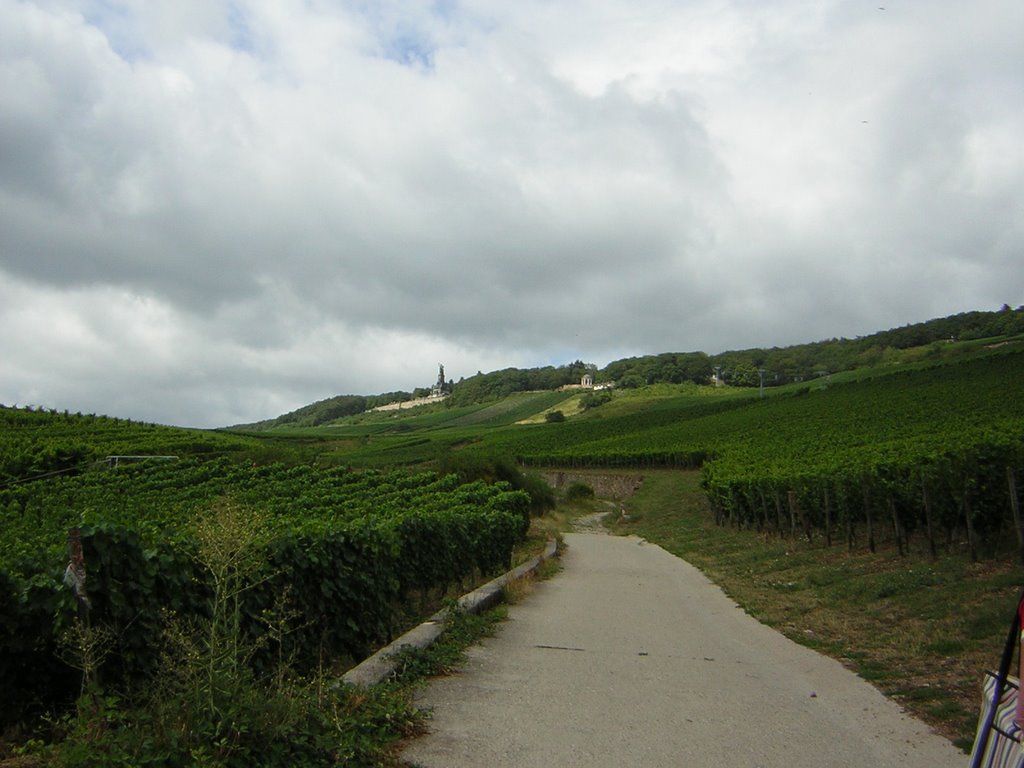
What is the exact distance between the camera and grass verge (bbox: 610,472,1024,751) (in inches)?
296

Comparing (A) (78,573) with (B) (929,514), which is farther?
(B) (929,514)

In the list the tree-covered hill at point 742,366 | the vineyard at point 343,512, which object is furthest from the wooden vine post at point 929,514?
the tree-covered hill at point 742,366

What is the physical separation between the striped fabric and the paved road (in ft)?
7.21

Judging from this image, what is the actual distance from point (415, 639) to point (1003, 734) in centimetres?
587

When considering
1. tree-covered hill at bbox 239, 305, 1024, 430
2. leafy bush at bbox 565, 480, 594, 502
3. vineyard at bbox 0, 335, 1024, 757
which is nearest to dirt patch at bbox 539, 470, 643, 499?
vineyard at bbox 0, 335, 1024, 757

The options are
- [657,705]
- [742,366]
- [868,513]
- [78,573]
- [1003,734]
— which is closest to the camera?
[1003,734]

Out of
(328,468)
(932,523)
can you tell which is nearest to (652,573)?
(932,523)

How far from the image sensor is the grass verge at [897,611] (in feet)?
24.6

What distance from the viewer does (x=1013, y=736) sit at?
3.16 m

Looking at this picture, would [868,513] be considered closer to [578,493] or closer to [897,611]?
[897,611]

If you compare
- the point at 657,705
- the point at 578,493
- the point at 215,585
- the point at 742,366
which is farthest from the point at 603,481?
the point at 742,366

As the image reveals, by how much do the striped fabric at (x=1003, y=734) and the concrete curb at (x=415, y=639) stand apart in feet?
14.3

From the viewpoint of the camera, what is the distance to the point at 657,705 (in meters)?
6.82

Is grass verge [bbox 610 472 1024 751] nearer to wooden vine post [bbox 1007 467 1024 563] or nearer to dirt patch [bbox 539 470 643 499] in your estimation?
wooden vine post [bbox 1007 467 1024 563]
